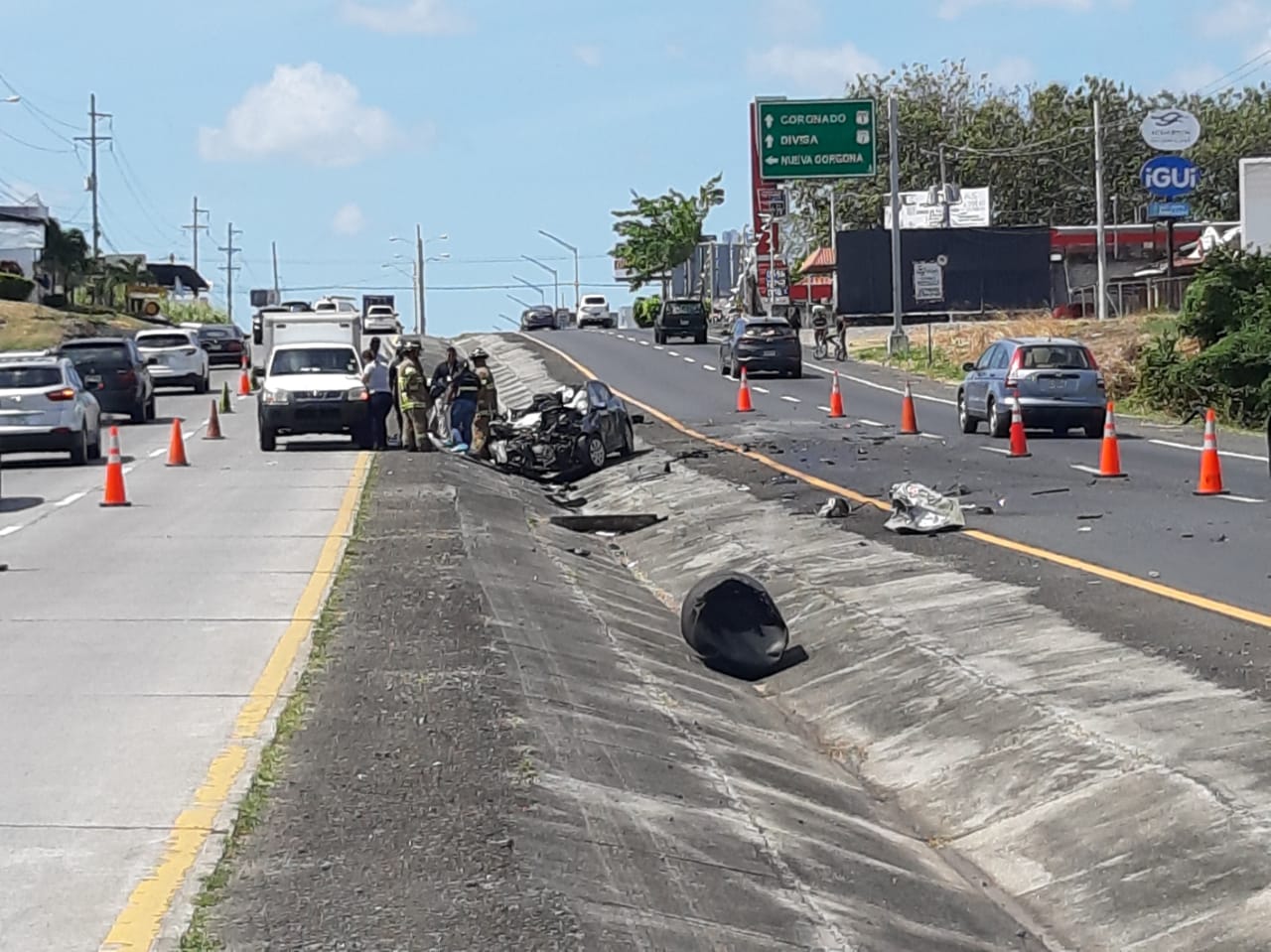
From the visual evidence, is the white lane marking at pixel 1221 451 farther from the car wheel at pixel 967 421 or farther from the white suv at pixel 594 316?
the white suv at pixel 594 316

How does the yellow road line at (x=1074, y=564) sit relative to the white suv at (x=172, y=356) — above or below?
below

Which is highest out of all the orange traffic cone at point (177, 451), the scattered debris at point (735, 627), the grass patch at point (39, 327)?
the grass patch at point (39, 327)

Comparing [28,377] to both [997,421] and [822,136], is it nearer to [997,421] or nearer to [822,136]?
[997,421]

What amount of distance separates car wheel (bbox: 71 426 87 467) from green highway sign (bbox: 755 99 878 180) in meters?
31.0

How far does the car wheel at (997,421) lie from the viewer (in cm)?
2941

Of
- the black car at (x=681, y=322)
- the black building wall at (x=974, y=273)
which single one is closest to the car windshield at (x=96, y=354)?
the black car at (x=681, y=322)

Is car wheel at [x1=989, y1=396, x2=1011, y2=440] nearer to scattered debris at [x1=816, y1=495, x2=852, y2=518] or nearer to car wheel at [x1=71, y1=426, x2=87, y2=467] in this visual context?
scattered debris at [x1=816, y1=495, x2=852, y2=518]

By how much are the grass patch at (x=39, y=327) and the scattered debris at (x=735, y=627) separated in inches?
2013

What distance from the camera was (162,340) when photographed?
48.8m

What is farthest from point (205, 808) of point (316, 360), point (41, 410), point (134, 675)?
point (316, 360)

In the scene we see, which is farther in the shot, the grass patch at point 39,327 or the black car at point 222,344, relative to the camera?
the black car at point 222,344

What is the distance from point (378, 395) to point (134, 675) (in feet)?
62.2

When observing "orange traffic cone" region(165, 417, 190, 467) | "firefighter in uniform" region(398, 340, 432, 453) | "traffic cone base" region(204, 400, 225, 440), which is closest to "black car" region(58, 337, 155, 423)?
"traffic cone base" region(204, 400, 225, 440)

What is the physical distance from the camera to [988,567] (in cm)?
1466
